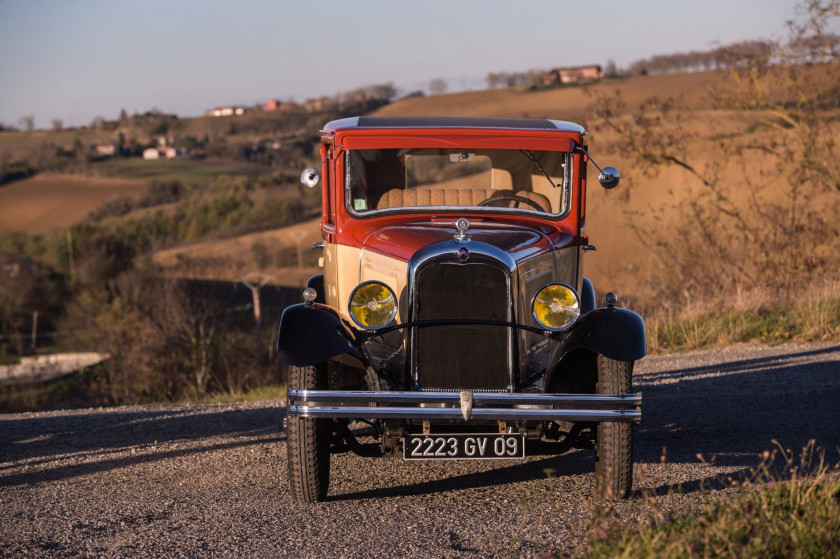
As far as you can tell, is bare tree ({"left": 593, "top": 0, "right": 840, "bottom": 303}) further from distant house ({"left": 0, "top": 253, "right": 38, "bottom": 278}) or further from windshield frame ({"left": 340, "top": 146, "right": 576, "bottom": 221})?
distant house ({"left": 0, "top": 253, "right": 38, "bottom": 278})

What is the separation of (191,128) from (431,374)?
81025mm

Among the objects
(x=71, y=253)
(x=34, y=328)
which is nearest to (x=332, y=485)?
(x=34, y=328)

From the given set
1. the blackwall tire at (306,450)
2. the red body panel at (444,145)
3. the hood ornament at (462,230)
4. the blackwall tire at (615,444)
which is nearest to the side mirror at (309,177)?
the red body panel at (444,145)

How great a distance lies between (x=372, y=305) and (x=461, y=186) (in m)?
1.39

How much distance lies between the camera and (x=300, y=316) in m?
5.38

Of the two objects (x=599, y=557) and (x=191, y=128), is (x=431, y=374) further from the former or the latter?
(x=191, y=128)

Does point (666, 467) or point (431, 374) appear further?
point (666, 467)

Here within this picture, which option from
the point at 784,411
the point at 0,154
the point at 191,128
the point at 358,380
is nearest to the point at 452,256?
the point at 358,380

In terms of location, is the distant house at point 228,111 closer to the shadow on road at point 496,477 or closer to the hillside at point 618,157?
the hillside at point 618,157

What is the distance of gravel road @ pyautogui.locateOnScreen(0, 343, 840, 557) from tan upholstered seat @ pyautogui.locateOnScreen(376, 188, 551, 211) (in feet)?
5.71

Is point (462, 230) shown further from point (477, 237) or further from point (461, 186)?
point (461, 186)

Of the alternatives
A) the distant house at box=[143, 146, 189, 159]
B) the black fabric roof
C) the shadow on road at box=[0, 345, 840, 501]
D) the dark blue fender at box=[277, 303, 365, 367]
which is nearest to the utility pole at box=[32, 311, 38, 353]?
the distant house at box=[143, 146, 189, 159]

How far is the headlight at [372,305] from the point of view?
5426 mm

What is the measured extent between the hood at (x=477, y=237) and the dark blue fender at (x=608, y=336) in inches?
20.8
